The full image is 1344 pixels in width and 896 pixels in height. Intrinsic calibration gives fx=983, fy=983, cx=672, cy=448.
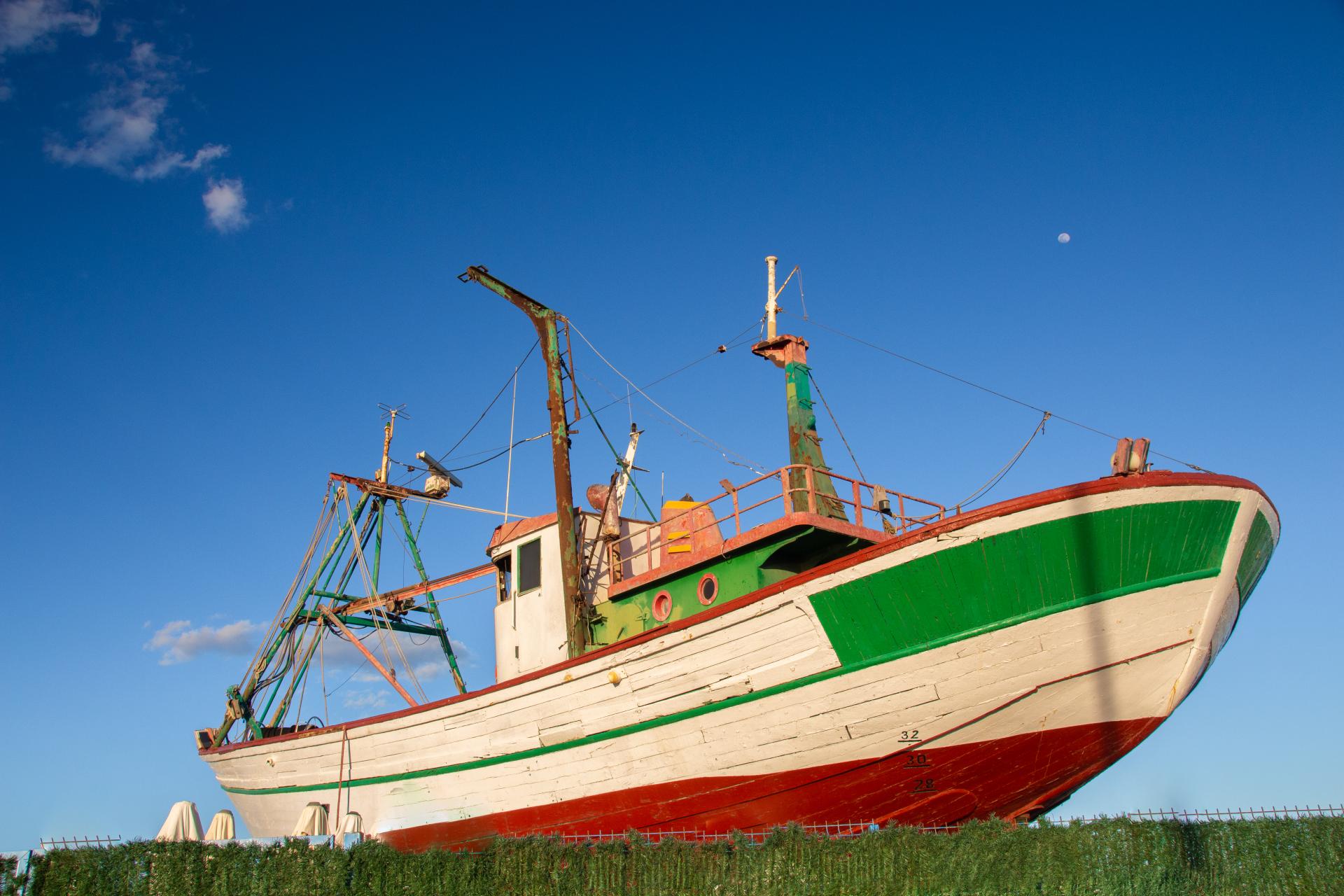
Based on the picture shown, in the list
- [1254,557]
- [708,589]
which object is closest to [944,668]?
[708,589]

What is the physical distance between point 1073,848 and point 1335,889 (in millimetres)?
3241

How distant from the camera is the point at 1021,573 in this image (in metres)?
12.8

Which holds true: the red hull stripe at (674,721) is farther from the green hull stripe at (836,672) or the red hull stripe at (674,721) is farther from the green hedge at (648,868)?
the green hedge at (648,868)

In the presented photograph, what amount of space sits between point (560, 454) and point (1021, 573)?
9477 mm

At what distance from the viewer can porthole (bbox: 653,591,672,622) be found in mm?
16750

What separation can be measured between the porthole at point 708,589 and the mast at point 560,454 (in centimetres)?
244

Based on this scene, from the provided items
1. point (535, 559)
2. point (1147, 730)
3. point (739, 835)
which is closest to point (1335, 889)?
point (1147, 730)

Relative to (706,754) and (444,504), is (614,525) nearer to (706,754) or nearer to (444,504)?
(706,754)

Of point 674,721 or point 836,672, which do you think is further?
point 674,721

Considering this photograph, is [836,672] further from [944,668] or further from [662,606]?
[662,606]

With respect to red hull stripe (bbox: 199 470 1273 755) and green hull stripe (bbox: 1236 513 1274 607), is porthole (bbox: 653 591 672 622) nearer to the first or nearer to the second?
red hull stripe (bbox: 199 470 1273 755)

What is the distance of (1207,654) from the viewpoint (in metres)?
13.6

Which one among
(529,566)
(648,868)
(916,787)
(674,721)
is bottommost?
(648,868)

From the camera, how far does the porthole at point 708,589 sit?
16047 mm
